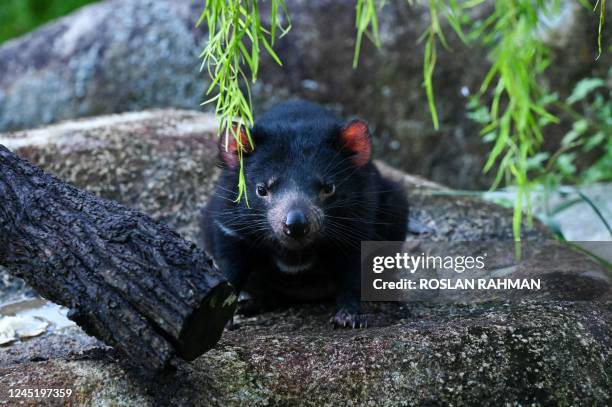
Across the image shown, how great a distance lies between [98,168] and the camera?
5305 millimetres

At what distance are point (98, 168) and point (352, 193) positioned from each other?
2140 mm

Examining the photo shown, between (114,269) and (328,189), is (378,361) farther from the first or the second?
(114,269)

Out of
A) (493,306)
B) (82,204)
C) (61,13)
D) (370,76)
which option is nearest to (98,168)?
(82,204)

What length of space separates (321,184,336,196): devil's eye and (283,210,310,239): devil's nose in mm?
298

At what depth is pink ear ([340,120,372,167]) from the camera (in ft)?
12.9

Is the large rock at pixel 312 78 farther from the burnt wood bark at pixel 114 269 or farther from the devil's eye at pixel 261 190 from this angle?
the burnt wood bark at pixel 114 269

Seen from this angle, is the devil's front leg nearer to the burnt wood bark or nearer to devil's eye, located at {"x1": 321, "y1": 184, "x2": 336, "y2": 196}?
devil's eye, located at {"x1": 321, "y1": 184, "x2": 336, "y2": 196}

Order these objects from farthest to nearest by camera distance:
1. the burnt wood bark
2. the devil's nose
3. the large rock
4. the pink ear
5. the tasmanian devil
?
the large rock
the pink ear
the tasmanian devil
the devil's nose
the burnt wood bark

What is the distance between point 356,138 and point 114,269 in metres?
1.61

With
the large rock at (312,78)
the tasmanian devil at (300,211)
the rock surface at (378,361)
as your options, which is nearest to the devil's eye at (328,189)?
the tasmanian devil at (300,211)

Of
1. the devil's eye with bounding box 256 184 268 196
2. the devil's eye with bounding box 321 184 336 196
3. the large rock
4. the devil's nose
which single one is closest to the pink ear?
the devil's eye with bounding box 321 184 336 196

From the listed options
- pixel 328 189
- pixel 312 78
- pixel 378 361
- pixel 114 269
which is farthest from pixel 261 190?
pixel 312 78

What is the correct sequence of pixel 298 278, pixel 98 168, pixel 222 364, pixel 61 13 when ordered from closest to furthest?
pixel 222 364 → pixel 298 278 → pixel 98 168 → pixel 61 13

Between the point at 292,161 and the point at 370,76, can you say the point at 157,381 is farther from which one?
the point at 370,76
